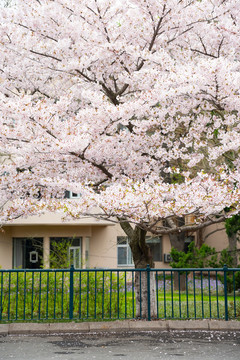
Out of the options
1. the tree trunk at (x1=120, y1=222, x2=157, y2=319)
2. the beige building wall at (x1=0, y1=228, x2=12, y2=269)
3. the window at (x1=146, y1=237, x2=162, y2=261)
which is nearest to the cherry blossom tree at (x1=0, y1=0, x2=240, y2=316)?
the tree trunk at (x1=120, y1=222, x2=157, y2=319)

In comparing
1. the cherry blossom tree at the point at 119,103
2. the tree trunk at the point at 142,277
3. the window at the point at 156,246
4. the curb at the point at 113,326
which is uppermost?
the cherry blossom tree at the point at 119,103

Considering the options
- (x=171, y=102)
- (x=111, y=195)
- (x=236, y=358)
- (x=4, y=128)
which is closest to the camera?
(x=236, y=358)

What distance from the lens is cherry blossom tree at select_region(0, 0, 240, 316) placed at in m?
10.6

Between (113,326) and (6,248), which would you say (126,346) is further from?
(6,248)

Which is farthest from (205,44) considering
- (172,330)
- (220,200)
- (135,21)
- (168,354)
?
(168,354)

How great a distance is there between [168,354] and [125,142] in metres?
5.20

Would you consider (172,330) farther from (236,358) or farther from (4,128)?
(4,128)

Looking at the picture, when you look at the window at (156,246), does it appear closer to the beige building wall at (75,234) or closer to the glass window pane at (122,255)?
the beige building wall at (75,234)

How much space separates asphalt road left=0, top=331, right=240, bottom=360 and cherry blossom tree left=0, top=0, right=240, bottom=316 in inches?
89.0

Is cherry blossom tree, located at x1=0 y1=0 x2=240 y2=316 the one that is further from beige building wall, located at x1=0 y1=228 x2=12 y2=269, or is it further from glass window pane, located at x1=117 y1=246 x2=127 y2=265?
glass window pane, located at x1=117 y1=246 x2=127 y2=265

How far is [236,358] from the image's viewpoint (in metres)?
8.26

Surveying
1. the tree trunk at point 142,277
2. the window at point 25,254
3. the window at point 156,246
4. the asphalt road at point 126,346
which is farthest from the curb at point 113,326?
the window at point 156,246

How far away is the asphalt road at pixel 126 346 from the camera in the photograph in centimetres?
853

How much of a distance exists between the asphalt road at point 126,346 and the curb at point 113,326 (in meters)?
0.15
